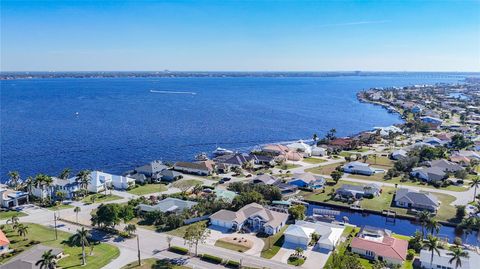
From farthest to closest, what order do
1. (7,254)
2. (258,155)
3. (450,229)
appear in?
1. (258,155)
2. (450,229)
3. (7,254)

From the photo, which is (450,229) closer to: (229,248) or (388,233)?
(388,233)

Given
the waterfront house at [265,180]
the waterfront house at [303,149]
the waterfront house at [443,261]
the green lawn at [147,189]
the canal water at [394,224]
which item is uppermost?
the waterfront house at [303,149]


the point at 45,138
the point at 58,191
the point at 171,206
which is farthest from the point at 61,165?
the point at 171,206

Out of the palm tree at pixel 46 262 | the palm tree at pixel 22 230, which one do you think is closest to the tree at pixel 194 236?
the palm tree at pixel 46 262

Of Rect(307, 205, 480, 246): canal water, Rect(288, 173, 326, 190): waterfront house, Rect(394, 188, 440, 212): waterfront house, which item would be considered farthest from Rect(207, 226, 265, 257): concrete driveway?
Rect(394, 188, 440, 212): waterfront house

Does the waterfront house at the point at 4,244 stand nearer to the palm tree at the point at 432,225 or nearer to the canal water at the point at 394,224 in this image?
the canal water at the point at 394,224
